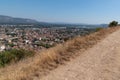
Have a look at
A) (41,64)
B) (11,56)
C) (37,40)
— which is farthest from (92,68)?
(37,40)

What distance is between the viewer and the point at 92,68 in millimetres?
6656

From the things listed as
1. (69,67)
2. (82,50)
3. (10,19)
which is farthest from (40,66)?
(10,19)

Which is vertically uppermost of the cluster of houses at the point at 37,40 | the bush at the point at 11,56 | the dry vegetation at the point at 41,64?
the dry vegetation at the point at 41,64

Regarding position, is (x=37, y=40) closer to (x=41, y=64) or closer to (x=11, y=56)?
(x=11, y=56)

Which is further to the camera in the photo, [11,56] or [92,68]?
[11,56]

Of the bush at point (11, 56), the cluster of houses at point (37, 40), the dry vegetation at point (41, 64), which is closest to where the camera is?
the dry vegetation at point (41, 64)

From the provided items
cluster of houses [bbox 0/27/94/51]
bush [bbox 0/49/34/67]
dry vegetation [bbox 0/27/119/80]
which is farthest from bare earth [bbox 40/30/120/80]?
cluster of houses [bbox 0/27/94/51]

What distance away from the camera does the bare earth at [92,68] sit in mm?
5900

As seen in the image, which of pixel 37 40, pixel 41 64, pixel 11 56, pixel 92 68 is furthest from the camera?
pixel 37 40

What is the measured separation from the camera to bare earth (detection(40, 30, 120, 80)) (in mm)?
5900

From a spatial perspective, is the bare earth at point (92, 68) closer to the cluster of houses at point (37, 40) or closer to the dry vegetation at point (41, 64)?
the dry vegetation at point (41, 64)

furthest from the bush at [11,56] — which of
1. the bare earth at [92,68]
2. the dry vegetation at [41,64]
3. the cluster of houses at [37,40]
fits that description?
the bare earth at [92,68]

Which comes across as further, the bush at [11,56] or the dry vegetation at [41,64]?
the bush at [11,56]

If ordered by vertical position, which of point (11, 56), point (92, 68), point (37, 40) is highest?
point (92, 68)
